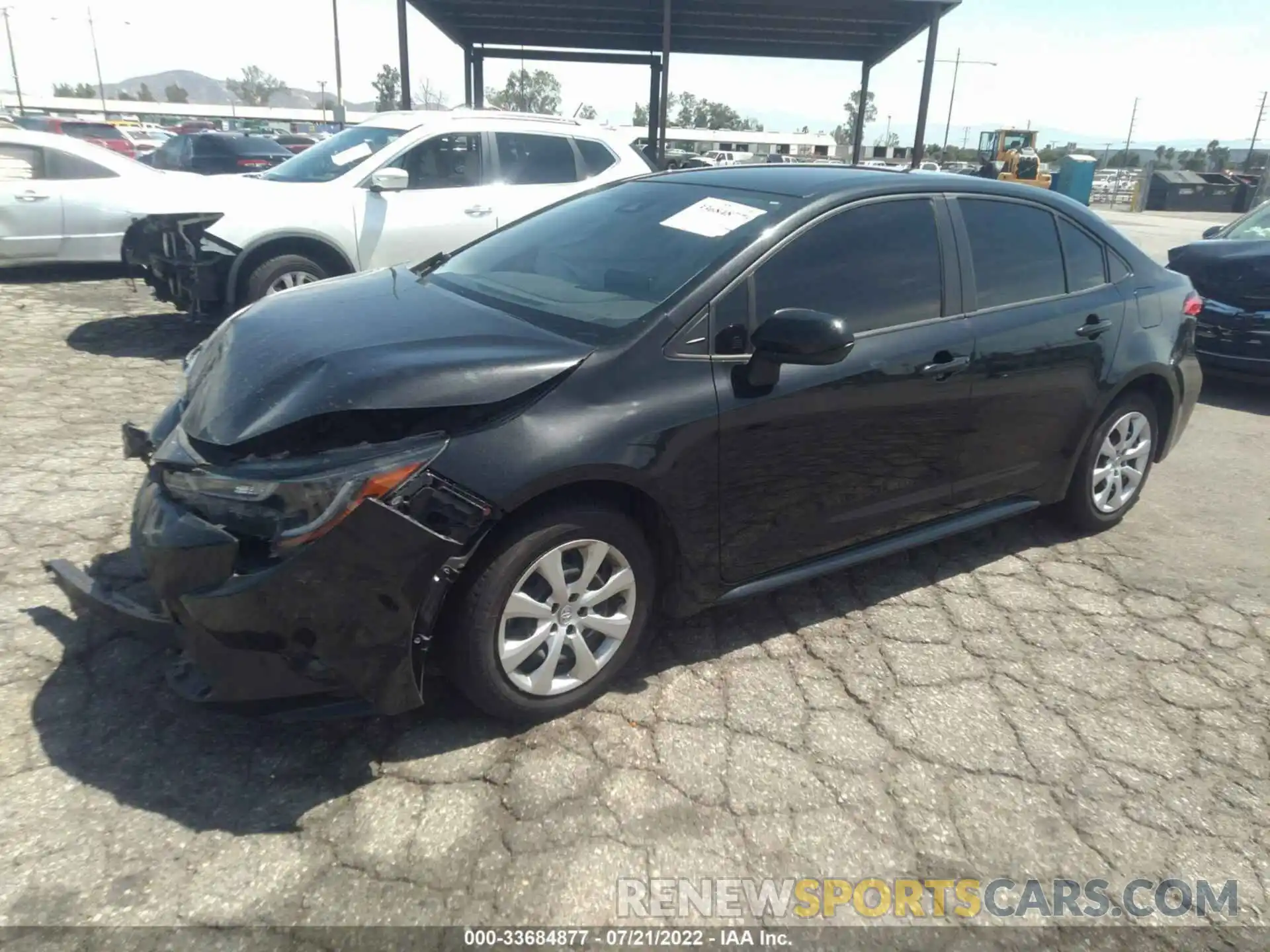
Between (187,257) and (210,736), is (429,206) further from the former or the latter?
(210,736)

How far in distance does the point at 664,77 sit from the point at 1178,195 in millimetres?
26122

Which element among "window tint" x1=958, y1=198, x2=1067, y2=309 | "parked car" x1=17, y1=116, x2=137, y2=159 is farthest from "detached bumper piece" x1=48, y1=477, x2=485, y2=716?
"parked car" x1=17, y1=116, x2=137, y2=159

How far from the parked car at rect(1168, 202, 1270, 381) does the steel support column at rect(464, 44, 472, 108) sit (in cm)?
1429

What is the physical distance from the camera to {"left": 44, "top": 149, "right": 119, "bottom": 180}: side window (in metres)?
8.73

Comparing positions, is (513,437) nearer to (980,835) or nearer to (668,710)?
(668,710)

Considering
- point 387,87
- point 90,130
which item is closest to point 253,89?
point 387,87

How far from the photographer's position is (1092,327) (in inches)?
153

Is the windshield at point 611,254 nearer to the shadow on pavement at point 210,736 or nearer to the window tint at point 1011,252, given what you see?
the window tint at point 1011,252

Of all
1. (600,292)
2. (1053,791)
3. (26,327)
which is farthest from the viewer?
(26,327)

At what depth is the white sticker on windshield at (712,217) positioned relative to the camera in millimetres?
3113

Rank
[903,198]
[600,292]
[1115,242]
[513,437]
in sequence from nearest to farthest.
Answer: [513,437], [600,292], [903,198], [1115,242]

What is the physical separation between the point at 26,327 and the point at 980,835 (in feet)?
26.4

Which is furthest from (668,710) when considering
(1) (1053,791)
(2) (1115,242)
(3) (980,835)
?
(2) (1115,242)

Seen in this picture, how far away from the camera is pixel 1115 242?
4.20 m
